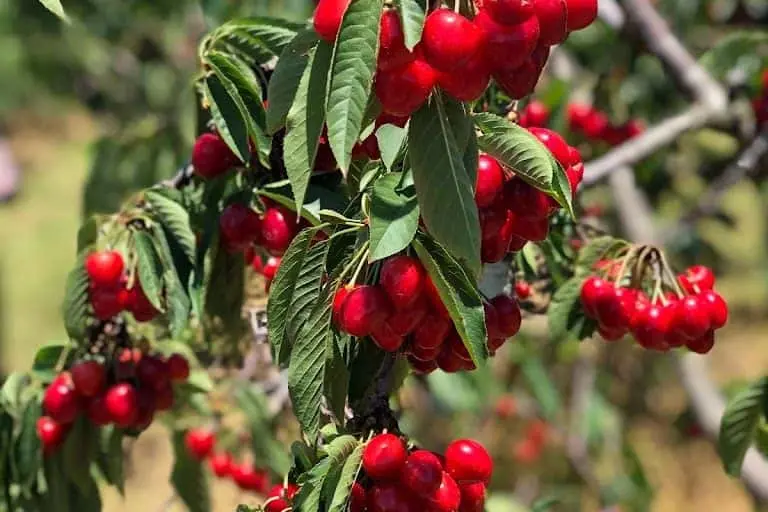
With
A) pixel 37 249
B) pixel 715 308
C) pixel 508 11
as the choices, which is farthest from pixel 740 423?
pixel 37 249

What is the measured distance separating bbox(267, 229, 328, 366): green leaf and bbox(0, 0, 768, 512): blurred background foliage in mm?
639

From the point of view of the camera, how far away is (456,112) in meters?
0.89

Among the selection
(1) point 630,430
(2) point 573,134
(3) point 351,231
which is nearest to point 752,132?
(2) point 573,134

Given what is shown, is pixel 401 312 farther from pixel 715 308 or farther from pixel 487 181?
pixel 715 308

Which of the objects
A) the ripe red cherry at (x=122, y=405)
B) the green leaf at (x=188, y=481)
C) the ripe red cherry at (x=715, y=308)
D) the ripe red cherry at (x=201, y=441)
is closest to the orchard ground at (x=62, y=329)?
the ripe red cherry at (x=201, y=441)

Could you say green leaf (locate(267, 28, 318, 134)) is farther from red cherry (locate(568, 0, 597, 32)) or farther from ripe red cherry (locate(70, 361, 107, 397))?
ripe red cherry (locate(70, 361, 107, 397))

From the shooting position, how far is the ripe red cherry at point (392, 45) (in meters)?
0.84

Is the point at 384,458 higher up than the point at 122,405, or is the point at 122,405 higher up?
the point at 384,458

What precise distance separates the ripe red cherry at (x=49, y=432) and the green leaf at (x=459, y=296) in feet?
2.76

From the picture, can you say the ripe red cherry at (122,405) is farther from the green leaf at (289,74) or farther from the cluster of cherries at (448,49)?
the cluster of cherries at (448,49)

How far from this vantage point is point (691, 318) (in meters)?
1.36

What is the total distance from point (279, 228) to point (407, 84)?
44cm

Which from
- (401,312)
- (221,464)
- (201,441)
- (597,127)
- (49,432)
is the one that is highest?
(401,312)

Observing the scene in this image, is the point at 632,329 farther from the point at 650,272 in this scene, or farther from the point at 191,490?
the point at 191,490
